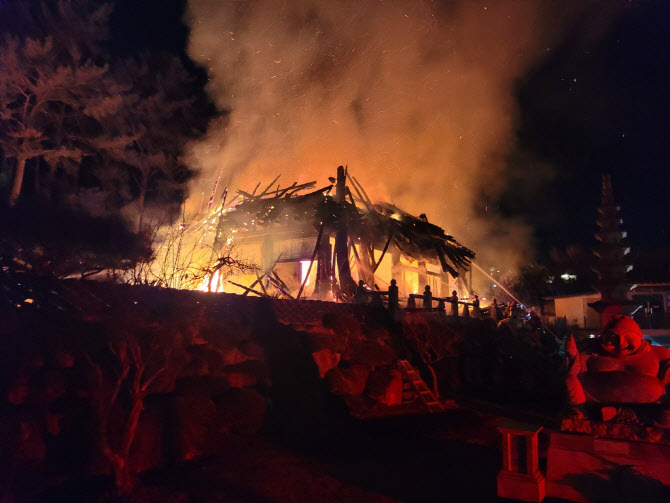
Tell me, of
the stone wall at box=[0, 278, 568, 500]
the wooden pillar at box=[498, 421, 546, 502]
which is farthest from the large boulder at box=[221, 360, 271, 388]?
the wooden pillar at box=[498, 421, 546, 502]

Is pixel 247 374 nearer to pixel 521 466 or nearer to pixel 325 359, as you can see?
pixel 325 359

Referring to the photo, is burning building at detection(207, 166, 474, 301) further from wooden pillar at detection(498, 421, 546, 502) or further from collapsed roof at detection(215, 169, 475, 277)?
wooden pillar at detection(498, 421, 546, 502)

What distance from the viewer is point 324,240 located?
61.8 ft

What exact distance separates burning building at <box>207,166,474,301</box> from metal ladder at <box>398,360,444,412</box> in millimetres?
4084

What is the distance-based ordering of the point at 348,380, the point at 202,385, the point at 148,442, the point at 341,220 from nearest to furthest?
1. the point at 148,442
2. the point at 202,385
3. the point at 348,380
4. the point at 341,220

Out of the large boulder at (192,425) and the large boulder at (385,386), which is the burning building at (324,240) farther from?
the large boulder at (192,425)

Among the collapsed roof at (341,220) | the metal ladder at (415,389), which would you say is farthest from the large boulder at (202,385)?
the collapsed roof at (341,220)

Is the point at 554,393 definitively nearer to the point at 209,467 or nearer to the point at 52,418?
the point at 209,467

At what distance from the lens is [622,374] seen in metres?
6.33

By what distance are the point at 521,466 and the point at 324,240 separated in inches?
520

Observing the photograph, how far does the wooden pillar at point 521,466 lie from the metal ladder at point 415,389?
251 inches

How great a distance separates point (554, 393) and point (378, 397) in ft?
25.3

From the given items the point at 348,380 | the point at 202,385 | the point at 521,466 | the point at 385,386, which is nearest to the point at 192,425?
the point at 202,385

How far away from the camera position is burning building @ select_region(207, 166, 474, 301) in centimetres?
1808
